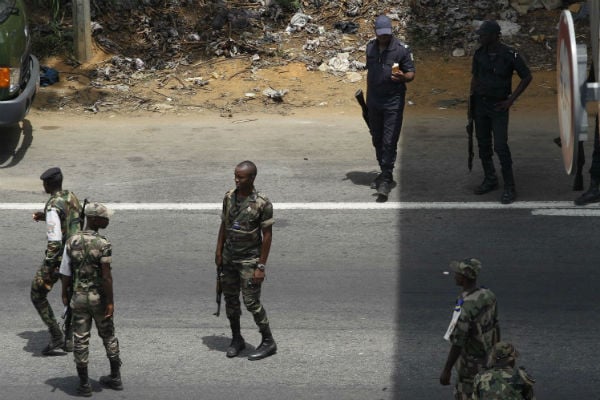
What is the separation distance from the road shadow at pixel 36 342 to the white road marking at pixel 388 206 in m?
3.02

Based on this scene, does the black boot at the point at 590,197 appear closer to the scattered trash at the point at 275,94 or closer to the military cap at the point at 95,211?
the scattered trash at the point at 275,94

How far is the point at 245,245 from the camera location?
8086 mm

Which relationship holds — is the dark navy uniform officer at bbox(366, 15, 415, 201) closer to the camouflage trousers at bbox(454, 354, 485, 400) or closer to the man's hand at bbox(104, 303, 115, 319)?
the man's hand at bbox(104, 303, 115, 319)

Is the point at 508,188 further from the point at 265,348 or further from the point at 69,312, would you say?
the point at 69,312

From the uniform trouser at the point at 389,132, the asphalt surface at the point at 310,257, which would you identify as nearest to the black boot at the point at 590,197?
the asphalt surface at the point at 310,257

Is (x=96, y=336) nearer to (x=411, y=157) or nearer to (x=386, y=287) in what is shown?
(x=386, y=287)

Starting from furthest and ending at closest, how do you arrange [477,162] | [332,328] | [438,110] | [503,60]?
[438,110], [477,162], [503,60], [332,328]

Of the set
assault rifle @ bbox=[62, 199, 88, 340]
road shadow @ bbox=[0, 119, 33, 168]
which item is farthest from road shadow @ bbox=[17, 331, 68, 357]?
road shadow @ bbox=[0, 119, 33, 168]

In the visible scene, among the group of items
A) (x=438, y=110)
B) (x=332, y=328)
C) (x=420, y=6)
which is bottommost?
(x=332, y=328)

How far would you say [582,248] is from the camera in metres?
10.2

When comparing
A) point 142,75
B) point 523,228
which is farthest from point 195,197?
point 142,75

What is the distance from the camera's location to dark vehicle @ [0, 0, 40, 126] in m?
12.9

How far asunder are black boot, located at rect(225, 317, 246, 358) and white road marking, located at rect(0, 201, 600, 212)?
11.0 feet

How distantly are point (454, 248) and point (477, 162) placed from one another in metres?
2.69
